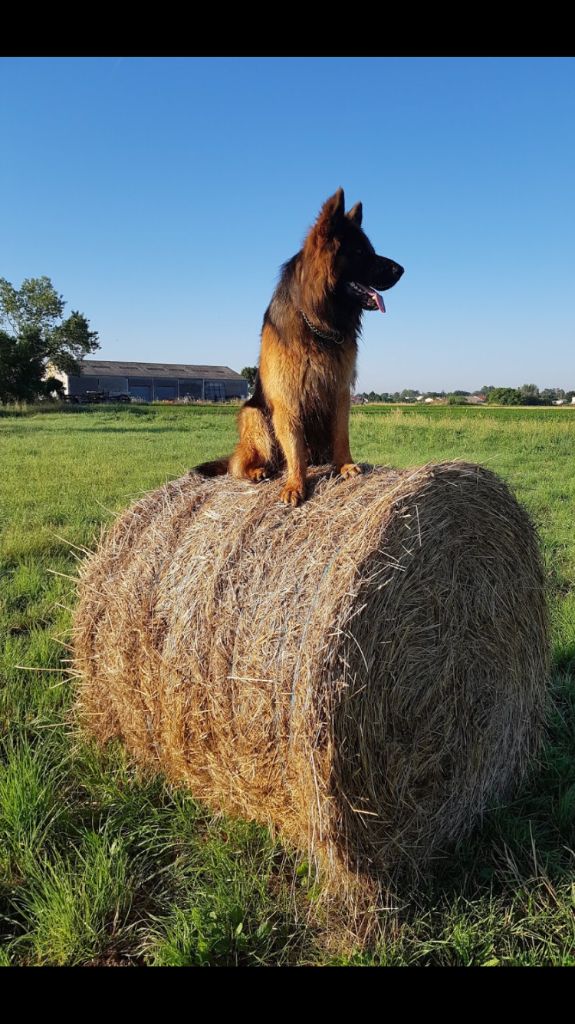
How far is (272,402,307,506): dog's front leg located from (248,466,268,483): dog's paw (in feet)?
0.69

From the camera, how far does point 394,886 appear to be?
294 cm

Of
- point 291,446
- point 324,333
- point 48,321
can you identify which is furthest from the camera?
point 48,321

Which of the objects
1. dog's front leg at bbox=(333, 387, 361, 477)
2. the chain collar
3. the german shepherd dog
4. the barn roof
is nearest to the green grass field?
the german shepherd dog

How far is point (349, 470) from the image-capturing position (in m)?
3.81

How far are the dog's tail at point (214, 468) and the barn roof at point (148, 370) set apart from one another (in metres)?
71.7

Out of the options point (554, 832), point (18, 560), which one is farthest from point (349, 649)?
point (18, 560)

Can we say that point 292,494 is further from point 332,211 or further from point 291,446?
point 332,211

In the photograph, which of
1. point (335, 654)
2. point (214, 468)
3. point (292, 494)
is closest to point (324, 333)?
point (292, 494)

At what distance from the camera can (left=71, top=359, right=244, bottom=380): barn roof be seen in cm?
7506

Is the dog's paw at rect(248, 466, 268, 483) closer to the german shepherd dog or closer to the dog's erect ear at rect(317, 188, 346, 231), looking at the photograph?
the german shepherd dog

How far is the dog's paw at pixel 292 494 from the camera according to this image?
3607mm

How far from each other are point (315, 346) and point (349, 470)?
755 mm
